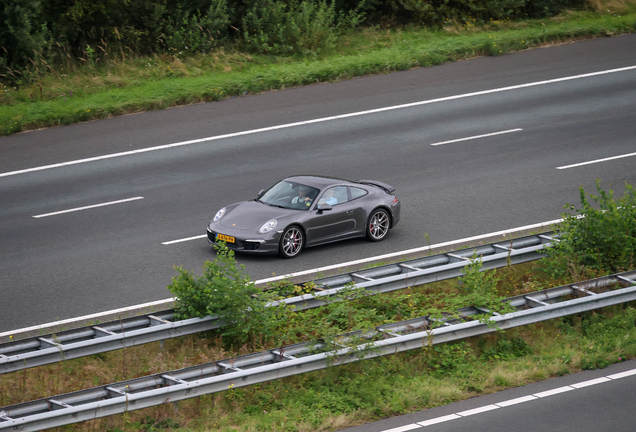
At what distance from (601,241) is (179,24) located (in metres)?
17.8

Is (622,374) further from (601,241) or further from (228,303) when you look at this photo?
(228,303)

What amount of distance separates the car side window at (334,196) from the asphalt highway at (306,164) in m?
0.86

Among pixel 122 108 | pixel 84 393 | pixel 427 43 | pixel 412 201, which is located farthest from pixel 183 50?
pixel 84 393

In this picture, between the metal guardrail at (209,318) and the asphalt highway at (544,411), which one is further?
the metal guardrail at (209,318)

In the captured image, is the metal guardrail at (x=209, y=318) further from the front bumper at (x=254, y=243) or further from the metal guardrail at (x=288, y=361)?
the front bumper at (x=254, y=243)

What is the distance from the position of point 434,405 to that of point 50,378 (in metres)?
4.78

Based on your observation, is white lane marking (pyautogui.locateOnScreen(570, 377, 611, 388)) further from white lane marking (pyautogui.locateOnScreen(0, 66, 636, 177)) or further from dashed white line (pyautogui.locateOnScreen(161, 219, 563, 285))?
white lane marking (pyautogui.locateOnScreen(0, 66, 636, 177))

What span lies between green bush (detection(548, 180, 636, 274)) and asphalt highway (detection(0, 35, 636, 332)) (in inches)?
94.1

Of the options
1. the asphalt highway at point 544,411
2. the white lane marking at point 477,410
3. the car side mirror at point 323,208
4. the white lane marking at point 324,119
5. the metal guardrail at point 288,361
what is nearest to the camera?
the metal guardrail at point 288,361

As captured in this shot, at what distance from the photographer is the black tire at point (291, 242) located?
14.5m

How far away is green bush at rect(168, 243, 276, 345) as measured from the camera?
10688mm

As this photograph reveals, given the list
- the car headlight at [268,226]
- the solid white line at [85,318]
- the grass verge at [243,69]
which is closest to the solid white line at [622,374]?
the car headlight at [268,226]

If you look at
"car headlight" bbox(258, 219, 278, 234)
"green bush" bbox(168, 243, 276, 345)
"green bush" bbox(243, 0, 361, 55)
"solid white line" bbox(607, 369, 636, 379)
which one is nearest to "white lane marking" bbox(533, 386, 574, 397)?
"solid white line" bbox(607, 369, 636, 379)

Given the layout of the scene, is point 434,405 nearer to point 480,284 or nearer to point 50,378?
point 480,284
